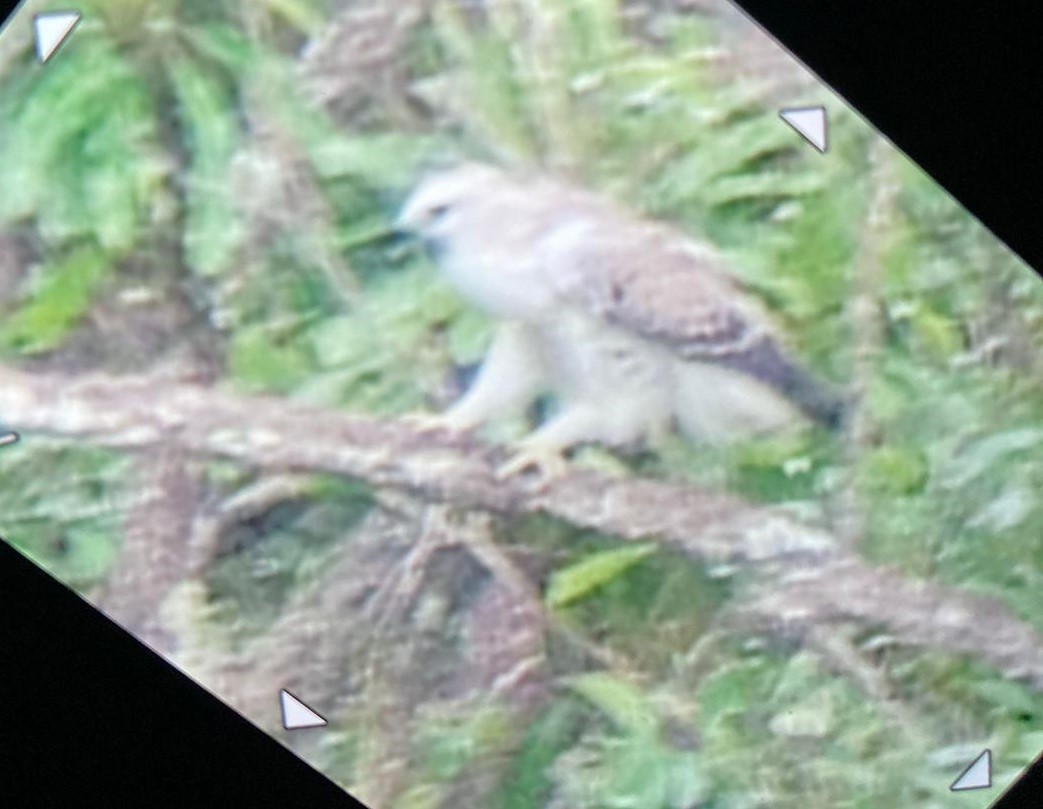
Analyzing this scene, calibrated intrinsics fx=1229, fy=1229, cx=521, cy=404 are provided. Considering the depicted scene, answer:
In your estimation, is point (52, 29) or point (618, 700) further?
point (618, 700)

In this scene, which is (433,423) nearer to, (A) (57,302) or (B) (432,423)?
(B) (432,423)

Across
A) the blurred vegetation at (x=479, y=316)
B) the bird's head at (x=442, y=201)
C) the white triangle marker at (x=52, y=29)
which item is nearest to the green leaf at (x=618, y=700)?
the blurred vegetation at (x=479, y=316)

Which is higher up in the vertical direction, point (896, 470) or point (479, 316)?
point (479, 316)

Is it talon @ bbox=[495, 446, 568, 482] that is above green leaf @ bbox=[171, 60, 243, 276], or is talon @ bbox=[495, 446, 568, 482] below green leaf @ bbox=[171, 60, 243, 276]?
below

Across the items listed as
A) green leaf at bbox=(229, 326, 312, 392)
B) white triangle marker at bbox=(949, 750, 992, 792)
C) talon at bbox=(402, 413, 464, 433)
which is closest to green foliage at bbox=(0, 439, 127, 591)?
green leaf at bbox=(229, 326, 312, 392)

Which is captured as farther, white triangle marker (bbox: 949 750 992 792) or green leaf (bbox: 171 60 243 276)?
white triangle marker (bbox: 949 750 992 792)

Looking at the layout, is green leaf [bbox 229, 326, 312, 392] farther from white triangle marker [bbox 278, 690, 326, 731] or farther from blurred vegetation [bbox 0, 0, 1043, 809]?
white triangle marker [bbox 278, 690, 326, 731]

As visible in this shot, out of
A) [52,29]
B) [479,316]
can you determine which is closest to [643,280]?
[479,316]

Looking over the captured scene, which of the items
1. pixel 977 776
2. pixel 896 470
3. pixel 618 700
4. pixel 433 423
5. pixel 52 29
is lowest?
pixel 977 776

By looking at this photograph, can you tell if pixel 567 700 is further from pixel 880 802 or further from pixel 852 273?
pixel 852 273
